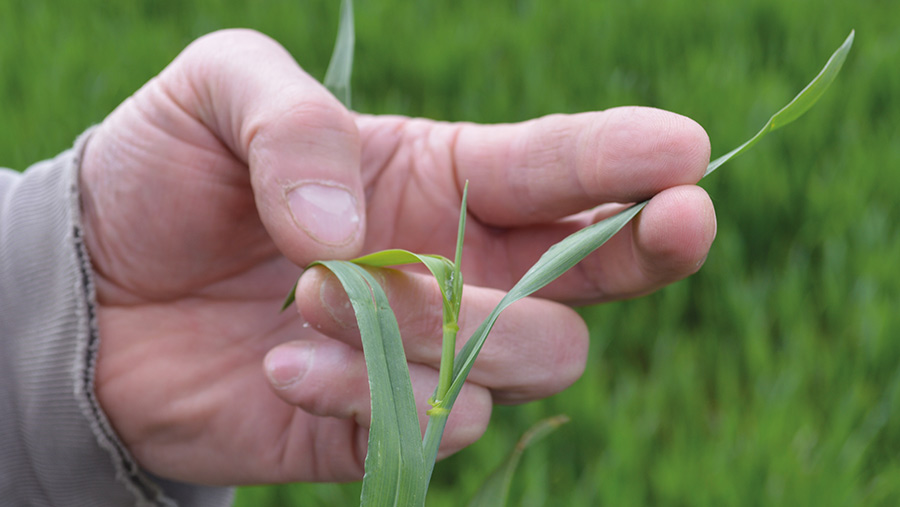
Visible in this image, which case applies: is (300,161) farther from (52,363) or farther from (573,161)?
(52,363)

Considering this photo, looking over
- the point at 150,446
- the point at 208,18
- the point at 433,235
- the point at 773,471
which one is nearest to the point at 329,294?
the point at 433,235

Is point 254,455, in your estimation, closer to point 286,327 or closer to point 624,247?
point 286,327

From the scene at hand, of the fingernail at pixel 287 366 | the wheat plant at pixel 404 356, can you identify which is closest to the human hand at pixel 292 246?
the fingernail at pixel 287 366

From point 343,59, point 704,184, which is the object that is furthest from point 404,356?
point 704,184

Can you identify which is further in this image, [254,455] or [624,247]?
[254,455]

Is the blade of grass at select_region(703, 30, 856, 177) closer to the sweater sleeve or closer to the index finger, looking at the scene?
the index finger

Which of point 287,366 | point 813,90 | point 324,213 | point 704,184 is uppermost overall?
point 813,90
